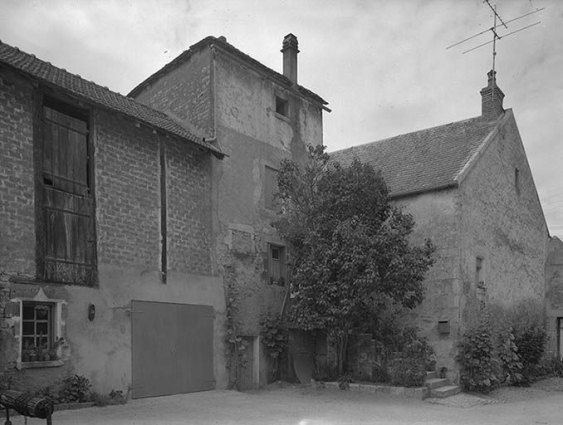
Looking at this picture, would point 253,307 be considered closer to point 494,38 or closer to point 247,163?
point 247,163

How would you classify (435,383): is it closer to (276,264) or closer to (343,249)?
(343,249)

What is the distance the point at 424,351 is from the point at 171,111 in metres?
10.3

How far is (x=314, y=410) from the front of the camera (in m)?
11.9

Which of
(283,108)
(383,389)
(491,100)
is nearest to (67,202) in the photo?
(283,108)

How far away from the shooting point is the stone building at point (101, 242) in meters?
10.4

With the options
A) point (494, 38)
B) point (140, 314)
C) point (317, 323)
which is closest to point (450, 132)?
point (494, 38)

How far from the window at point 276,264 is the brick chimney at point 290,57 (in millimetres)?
5678

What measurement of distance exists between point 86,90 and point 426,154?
12.3m

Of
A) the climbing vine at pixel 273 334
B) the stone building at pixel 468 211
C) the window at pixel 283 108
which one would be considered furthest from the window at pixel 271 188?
the stone building at pixel 468 211

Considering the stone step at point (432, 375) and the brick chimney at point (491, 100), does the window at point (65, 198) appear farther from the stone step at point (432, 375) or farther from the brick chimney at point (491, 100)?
the brick chimney at point (491, 100)

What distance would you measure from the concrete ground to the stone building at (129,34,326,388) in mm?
2218


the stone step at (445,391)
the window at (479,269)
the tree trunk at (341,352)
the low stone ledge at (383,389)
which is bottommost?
the stone step at (445,391)

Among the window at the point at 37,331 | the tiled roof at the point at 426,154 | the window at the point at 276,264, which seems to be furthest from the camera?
the tiled roof at the point at 426,154

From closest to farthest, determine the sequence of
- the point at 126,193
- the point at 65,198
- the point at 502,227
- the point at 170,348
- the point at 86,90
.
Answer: the point at 65,198
the point at 86,90
the point at 126,193
the point at 170,348
the point at 502,227
